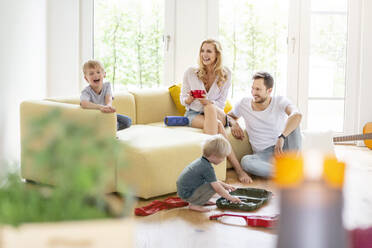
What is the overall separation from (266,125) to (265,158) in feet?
0.86

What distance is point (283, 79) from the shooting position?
6.16 m

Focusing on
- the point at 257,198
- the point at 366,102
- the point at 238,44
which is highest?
the point at 238,44

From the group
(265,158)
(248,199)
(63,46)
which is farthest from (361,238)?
(63,46)

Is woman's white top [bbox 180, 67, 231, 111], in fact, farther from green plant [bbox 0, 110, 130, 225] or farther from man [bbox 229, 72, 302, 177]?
green plant [bbox 0, 110, 130, 225]

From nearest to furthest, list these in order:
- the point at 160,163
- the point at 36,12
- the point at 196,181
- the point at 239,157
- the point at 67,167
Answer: the point at 67,167
the point at 196,181
the point at 160,163
the point at 239,157
the point at 36,12

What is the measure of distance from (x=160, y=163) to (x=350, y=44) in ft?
10.3

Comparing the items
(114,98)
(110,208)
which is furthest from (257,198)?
(110,208)

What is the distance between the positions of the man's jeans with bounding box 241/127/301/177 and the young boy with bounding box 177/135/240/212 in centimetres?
89

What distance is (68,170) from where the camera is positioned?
0.80 m

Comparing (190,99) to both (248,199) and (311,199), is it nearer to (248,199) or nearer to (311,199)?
(248,199)

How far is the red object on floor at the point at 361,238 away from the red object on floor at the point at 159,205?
82.9 inches

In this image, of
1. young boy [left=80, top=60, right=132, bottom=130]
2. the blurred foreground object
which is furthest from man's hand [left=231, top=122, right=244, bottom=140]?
the blurred foreground object

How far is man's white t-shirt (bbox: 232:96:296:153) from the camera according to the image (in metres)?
4.50

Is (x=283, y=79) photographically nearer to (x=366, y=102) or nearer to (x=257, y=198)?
(x=366, y=102)
